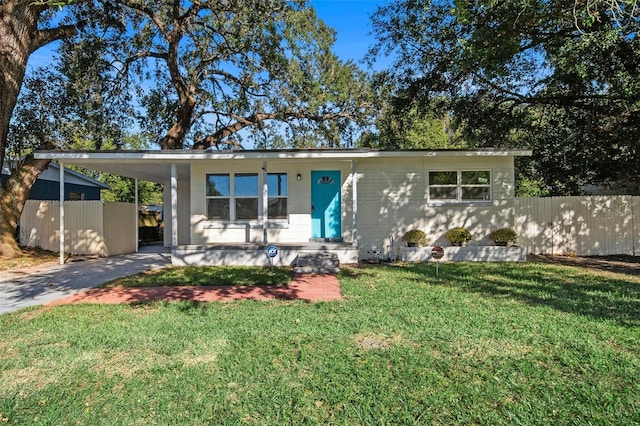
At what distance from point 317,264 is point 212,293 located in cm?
296

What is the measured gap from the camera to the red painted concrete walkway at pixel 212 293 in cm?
626

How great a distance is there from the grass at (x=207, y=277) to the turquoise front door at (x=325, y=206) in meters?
2.40

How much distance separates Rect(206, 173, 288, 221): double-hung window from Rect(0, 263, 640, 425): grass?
5.63 meters

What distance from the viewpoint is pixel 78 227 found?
12.2 meters

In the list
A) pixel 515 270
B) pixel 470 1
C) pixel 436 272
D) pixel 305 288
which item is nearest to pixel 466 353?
pixel 305 288

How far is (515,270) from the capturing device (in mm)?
8664

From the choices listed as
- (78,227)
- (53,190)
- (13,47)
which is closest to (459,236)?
(78,227)

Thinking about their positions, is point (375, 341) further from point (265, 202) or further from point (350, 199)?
point (350, 199)

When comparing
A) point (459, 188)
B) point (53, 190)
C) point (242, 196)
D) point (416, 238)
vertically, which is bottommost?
point (416, 238)

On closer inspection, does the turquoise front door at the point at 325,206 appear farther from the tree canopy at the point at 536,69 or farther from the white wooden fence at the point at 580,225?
the white wooden fence at the point at 580,225

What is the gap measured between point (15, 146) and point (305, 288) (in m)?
14.0

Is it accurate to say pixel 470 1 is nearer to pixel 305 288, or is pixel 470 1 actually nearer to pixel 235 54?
pixel 305 288

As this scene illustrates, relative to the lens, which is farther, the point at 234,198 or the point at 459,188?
the point at 234,198

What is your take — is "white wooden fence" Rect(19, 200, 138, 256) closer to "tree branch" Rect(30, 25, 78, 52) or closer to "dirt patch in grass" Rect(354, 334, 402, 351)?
"tree branch" Rect(30, 25, 78, 52)
